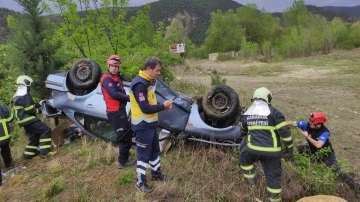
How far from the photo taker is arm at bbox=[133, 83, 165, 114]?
13.0 ft

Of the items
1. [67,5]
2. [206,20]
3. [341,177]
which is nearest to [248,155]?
[341,177]

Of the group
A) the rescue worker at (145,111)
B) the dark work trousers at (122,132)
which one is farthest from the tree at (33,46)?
the rescue worker at (145,111)

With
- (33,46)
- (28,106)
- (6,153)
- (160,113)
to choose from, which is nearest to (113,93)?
(160,113)

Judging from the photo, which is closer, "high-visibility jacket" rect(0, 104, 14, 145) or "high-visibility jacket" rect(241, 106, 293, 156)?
"high-visibility jacket" rect(241, 106, 293, 156)

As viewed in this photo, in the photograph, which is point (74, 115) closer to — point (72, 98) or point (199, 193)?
point (72, 98)

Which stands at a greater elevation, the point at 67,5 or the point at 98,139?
the point at 67,5

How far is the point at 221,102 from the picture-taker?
5.68 metres

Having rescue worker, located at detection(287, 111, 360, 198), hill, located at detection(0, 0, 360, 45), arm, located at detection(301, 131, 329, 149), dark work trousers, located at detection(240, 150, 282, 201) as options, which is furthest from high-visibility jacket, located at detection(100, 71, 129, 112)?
hill, located at detection(0, 0, 360, 45)

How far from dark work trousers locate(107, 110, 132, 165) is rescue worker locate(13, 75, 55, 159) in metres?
1.66

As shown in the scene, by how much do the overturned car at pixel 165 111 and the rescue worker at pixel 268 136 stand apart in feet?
3.19

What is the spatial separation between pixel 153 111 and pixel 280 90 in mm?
9949

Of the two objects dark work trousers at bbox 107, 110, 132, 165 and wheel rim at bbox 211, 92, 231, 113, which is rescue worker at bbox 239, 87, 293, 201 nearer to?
wheel rim at bbox 211, 92, 231, 113

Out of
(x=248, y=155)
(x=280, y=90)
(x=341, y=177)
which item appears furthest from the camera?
(x=280, y=90)

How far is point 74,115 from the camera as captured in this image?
624cm
